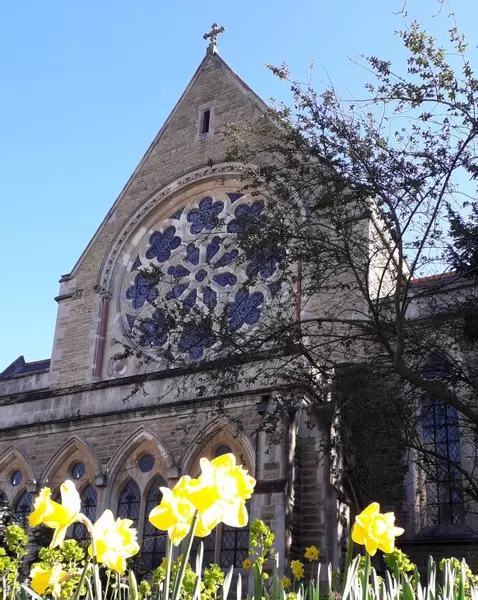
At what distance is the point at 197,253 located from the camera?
1611cm

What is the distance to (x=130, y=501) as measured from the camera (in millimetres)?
12172

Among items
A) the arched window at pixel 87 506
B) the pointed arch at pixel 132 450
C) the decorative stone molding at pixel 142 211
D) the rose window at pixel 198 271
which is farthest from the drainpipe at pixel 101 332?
the pointed arch at pixel 132 450

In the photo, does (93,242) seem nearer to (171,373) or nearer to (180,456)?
(171,373)

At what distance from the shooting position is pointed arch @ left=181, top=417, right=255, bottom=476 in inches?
451

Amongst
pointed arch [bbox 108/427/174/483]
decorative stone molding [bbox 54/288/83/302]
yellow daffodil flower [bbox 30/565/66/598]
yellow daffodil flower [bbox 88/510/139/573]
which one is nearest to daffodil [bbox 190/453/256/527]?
yellow daffodil flower [bbox 88/510/139/573]

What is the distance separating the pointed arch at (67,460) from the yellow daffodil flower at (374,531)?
35.7 feet

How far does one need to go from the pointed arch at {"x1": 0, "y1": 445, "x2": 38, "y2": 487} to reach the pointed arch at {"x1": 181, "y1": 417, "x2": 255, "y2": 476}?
137 inches

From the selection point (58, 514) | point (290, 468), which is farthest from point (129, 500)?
point (58, 514)

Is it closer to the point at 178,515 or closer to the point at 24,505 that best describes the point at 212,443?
the point at 24,505

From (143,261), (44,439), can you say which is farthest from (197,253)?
(44,439)

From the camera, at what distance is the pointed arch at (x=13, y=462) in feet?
43.2

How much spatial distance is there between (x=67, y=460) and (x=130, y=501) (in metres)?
1.57

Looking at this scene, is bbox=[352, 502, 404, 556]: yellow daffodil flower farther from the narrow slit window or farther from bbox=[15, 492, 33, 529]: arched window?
the narrow slit window

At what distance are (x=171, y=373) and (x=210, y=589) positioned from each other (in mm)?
8621
